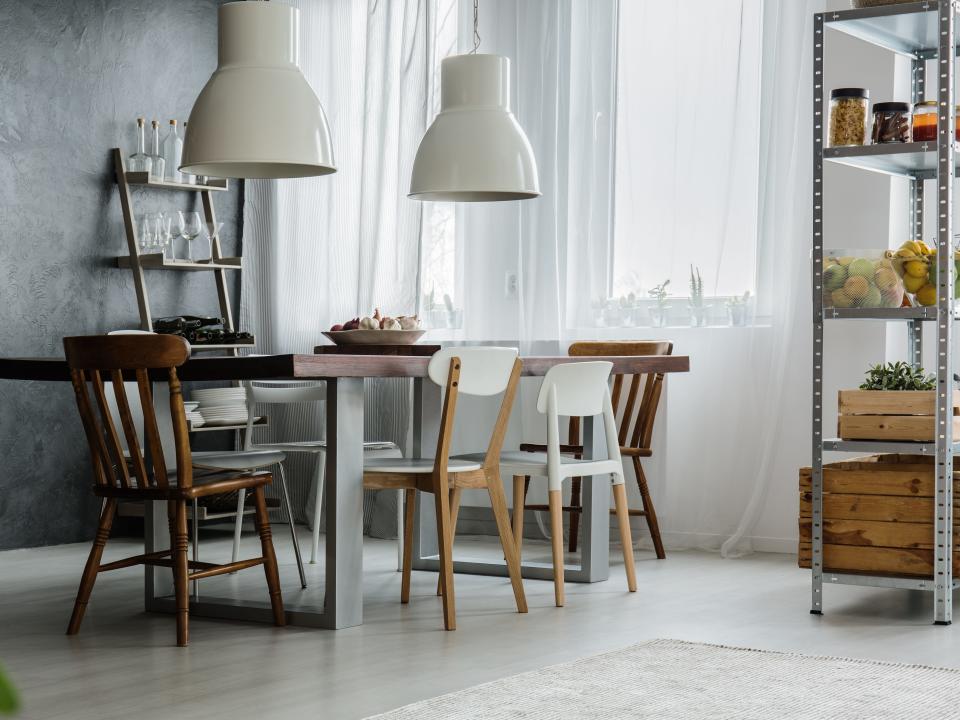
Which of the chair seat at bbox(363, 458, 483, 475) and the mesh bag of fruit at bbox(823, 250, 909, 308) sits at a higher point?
the mesh bag of fruit at bbox(823, 250, 909, 308)

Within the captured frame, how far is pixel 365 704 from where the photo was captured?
246 cm

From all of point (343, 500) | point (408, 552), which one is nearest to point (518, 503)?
point (408, 552)

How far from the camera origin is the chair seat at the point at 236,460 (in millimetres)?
3510

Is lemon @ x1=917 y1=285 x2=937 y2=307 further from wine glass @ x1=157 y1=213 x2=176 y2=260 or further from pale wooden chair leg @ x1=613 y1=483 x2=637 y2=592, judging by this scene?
wine glass @ x1=157 y1=213 x2=176 y2=260

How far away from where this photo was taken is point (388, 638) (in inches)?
124

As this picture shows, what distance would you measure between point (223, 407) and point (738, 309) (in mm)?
2355

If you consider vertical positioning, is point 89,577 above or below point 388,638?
above

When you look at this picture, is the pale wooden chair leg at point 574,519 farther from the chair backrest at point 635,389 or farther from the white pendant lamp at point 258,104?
the white pendant lamp at point 258,104

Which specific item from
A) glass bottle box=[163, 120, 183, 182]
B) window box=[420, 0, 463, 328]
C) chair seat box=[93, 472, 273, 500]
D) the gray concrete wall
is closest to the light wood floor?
chair seat box=[93, 472, 273, 500]

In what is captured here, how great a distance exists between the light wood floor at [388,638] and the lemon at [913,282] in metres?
0.94

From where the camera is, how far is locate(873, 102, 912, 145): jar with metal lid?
345 centimetres

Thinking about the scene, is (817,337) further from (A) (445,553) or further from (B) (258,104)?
(B) (258,104)

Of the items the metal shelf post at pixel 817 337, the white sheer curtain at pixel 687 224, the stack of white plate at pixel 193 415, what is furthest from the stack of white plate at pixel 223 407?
the metal shelf post at pixel 817 337

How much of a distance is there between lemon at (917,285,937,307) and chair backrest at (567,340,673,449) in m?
1.29
